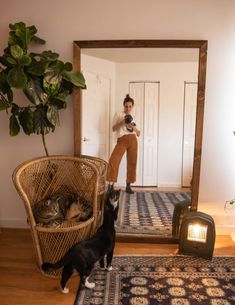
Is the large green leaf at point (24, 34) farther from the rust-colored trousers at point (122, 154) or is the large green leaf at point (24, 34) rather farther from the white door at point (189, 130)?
the white door at point (189, 130)

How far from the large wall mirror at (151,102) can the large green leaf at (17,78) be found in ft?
1.86

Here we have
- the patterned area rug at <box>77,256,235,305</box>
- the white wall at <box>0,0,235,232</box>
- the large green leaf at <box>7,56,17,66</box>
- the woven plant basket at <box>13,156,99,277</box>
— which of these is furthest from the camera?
the white wall at <box>0,0,235,232</box>

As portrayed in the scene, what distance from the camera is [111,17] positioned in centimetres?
245

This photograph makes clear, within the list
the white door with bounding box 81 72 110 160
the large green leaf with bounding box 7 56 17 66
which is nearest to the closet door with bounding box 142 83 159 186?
the white door with bounding box 81 72 110 160

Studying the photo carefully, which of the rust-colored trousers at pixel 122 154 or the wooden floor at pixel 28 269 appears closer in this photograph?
the wooden floor at pixel 28 269

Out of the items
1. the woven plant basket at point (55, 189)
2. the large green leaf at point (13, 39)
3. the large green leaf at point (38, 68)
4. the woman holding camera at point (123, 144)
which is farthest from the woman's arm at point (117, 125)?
the large green leaf at point (13, 39)

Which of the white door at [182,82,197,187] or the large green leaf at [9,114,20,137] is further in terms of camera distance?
the white door at [182,82,197,187]

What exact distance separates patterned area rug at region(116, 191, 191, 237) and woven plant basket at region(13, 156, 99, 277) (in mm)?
453

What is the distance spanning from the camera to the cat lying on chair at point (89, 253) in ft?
5.84

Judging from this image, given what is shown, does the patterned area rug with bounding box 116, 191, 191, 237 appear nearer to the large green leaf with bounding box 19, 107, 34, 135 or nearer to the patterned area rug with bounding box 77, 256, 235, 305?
the patterned area rug with bounding box 77, 256, 235, 305

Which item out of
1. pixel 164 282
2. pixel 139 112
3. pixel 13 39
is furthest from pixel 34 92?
pixel 164 282

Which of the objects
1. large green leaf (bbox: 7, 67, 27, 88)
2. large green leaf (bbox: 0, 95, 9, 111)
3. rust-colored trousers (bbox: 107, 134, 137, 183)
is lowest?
rust-colored trousers (bbox: 107, 134, 137, 183)

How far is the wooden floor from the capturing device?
179cm

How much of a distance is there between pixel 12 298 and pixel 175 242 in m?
1.42
